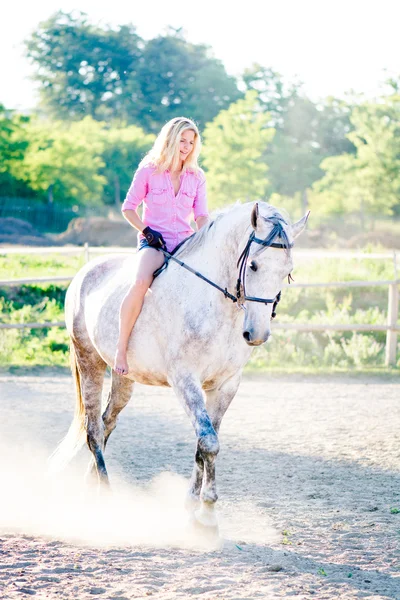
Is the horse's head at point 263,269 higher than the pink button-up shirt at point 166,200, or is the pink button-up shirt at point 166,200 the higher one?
the pink button-up shirt at point 166,200

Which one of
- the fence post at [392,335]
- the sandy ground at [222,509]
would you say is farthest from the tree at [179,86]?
the sandy ground at [222,509]

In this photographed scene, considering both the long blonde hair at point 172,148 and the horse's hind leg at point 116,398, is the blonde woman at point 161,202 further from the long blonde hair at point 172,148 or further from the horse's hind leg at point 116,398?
the horse's hind leg at point 116,398

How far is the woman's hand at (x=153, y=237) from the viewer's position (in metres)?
5.10

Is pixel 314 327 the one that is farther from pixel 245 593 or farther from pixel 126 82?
pixel 126 82

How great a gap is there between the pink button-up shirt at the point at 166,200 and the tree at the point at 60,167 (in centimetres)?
4104

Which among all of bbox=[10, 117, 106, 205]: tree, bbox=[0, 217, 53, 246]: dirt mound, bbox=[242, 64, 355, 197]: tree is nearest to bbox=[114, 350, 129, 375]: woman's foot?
bbox=[0, 217, 53, 246]: dirt mound

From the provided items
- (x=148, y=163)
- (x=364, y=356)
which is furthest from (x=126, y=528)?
(x=364, y=356)

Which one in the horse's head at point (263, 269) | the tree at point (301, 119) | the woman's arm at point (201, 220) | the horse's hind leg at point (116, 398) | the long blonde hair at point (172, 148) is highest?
the tree at point (301, 119)

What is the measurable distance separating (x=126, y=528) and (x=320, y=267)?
53.9ft

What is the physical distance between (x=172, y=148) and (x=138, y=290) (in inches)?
35.4

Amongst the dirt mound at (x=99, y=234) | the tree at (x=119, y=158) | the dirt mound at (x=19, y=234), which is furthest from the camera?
the tree at (x=119, y=158)

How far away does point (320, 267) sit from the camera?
21031 mm

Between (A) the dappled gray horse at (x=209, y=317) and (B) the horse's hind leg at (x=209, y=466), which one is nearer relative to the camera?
(A) the dappled gray horse at (x=209, y=317)

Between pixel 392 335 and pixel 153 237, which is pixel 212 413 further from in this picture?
pixel 392 335
